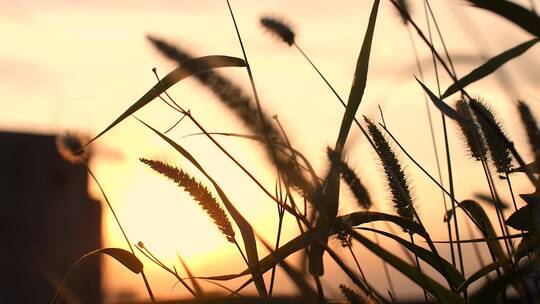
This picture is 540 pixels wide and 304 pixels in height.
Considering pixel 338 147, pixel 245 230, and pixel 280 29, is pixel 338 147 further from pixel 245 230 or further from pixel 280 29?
pixel 280 29

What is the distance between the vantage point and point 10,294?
11.7m

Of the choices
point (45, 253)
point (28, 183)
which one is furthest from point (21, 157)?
point (45, 253)

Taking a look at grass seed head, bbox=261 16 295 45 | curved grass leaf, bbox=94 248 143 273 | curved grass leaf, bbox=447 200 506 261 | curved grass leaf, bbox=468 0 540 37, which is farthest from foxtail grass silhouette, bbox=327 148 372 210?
curved grass leaf, bbox=468 0 540 37

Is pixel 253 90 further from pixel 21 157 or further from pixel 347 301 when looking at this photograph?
pixel 21 157

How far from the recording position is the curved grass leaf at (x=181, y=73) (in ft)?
4.50

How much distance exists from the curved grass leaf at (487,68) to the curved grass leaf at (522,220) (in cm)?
23

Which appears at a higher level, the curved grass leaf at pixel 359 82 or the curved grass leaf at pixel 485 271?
the curved grass leaf at pixel 359 82

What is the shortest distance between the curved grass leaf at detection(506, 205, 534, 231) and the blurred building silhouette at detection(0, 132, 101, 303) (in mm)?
10534

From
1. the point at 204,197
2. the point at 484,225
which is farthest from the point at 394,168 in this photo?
the point at 204,197

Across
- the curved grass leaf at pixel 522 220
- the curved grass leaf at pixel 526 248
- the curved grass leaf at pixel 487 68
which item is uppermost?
the curved grass leaf at pixel 487 68

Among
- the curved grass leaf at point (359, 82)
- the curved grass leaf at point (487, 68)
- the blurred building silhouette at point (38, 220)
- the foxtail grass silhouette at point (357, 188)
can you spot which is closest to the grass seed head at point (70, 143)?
the foxtail grass silhouette at point (357, 188)

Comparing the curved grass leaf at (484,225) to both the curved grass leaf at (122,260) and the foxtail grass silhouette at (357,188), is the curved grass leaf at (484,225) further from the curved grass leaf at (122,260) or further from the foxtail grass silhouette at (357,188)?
the curved grass leaf at (122,260)

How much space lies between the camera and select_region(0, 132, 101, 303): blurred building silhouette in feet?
38.7

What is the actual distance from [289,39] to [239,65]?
1.22 ft
